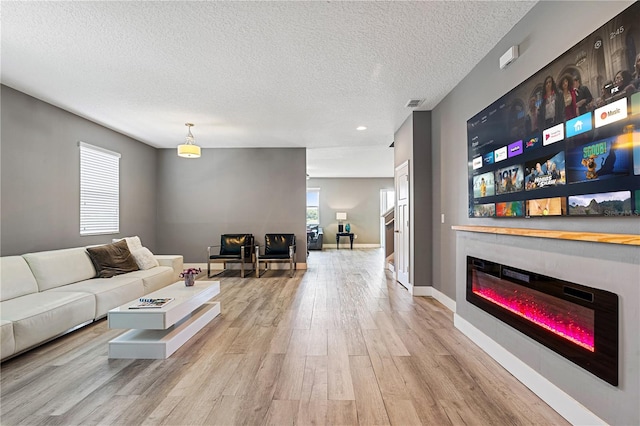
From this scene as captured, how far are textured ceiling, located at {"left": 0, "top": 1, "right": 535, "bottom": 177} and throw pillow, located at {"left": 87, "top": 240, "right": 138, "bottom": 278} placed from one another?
6.62 ft

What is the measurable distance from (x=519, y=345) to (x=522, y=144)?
1.49 metres

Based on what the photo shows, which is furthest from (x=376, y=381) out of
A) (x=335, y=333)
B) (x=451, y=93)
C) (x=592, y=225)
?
(x=451, y=93)

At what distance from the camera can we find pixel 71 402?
1991mm

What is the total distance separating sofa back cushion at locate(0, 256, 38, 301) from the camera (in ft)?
10.3

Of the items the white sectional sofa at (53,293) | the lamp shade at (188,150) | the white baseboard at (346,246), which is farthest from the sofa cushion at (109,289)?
the white baseboard at (346,246)

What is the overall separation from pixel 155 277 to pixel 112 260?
617 millimetres

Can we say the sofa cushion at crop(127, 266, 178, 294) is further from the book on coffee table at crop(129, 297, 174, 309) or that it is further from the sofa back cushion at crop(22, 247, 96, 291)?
the book on coffee table at crop(129, 297, 174, 309)

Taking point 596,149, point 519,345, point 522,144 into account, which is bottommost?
point 519,345

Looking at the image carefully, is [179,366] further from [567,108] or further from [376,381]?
[567,108]

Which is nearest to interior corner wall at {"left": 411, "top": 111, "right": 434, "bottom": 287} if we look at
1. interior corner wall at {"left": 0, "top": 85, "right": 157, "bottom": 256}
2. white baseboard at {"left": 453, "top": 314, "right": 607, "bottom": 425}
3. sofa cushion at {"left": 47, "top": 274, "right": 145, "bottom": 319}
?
white baseboard at {"left": 453, "top": 314, "right": 607, "bottom": 425}

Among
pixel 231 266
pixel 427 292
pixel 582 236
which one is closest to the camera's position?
pixel 582 236

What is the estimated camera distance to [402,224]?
5.44 m

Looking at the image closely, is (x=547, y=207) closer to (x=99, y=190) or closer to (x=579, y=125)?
(x=579, y=125)

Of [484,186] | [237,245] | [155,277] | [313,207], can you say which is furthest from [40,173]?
[313,207]
